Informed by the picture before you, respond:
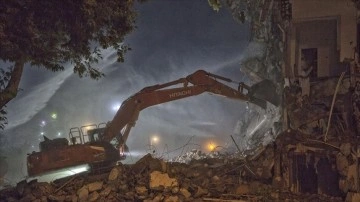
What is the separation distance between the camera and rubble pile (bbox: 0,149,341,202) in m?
12.0

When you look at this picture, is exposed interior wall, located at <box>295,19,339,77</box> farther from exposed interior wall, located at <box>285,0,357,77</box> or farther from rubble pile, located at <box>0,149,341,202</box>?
rubble pile, located at <box>0,149,341,202</box>

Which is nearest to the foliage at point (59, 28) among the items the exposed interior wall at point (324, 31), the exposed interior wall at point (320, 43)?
the exposed interior wall at point (324, 31)

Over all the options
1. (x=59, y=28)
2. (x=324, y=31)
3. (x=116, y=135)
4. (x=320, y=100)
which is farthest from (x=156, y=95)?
(x=324, y=31)

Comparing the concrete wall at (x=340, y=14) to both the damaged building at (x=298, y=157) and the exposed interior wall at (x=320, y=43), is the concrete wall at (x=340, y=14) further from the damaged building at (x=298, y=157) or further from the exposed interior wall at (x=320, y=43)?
the exposed interior wall at (x=320, y=43)

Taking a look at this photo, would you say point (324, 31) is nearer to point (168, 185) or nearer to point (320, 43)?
point (320, 43)

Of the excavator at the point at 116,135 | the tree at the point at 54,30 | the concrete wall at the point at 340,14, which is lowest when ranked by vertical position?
the excavator at the point at 116,135

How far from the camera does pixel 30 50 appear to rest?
10797 mm

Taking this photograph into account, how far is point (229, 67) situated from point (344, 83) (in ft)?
111

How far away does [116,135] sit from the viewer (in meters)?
16.3

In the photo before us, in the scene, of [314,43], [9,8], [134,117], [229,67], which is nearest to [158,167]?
[134,117]

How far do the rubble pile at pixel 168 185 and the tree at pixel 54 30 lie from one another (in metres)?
3.57

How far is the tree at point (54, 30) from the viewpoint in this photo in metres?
10.3

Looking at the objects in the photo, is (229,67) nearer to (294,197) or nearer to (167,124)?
(167,124)

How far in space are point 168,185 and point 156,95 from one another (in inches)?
193
